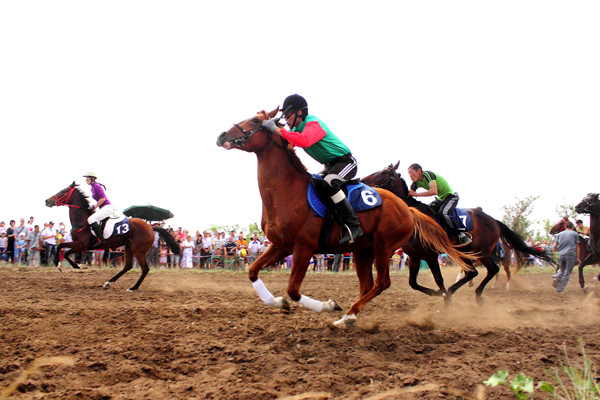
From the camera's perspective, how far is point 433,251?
26.6ft

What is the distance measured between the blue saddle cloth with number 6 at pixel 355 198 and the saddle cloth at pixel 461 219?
340cm

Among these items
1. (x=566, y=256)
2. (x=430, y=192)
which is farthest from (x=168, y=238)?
(x=566, y=256)

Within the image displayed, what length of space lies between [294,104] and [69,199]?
26.9 ft

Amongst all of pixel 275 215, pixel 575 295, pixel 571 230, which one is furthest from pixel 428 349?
pixel 571 230

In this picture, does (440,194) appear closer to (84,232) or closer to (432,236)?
(432,236)

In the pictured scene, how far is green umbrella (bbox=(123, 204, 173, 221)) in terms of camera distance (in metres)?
18.9

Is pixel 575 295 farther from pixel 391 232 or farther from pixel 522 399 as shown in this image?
pixel 522 399

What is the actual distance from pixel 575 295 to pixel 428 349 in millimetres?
8628

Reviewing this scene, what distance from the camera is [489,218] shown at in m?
10.0

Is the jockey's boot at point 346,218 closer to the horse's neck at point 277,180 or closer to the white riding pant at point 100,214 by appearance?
the horse's neck at point 277,180

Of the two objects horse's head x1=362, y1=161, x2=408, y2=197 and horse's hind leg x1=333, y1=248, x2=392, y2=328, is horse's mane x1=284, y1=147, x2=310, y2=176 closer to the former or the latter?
horse's hind leg x1=333, y1=248, x2=392, y2=328

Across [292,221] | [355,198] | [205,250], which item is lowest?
[205,250]

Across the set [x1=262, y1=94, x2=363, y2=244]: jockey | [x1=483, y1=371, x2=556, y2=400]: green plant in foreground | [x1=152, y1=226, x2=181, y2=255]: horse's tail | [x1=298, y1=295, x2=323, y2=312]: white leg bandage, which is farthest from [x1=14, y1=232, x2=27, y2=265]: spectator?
[x1=483, y1=371, x2=556, y2=400]: green plant in foreground

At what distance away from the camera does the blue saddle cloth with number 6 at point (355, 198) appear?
5.61 m
